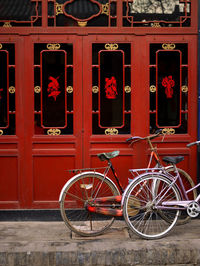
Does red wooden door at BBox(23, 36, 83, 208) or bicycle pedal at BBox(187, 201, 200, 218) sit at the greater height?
red wooden door at BBox(23, 36, 83, 208)

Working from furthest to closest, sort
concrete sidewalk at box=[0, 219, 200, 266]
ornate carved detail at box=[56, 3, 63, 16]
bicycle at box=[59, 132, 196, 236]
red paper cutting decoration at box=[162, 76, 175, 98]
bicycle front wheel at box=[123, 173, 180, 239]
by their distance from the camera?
red paper cutting decoration at box=[162, 76, 175, 98] < ornate carved detail at box=[56, 3, 63, 16] < bicycle at box=[59, 132, 196, 236] < bicycle front wheel at box=[123, 173, 180, 239] < concrete sidewalk at box=[0, 219, 200, 266]

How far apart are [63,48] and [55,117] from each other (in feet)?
3.30

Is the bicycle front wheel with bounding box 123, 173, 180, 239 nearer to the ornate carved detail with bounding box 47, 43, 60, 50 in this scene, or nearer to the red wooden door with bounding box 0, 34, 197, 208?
the red wooden door with bounding box 0, 34, 197, 208

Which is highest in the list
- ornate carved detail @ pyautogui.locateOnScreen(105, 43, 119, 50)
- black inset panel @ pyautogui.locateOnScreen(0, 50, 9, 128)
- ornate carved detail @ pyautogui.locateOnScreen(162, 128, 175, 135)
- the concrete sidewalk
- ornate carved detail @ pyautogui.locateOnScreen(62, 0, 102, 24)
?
ornate carved detail @ pyautogui.locateOnScreen(62, 0, 102, 24)

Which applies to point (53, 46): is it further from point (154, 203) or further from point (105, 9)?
point (154, 203)

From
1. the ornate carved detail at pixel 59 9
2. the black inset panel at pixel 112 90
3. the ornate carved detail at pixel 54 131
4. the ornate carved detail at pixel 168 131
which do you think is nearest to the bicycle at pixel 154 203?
the ornate carved detail at pixel 168 131

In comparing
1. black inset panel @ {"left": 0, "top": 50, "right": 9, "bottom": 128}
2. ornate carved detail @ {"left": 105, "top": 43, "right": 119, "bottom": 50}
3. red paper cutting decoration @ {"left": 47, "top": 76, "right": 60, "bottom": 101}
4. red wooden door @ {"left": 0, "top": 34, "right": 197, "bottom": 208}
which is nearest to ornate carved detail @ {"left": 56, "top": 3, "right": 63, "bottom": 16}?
red wooden door @ {"left": 0, "top": 34, "right": 197, "bottom": 208}

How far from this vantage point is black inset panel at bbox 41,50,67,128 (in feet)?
21.0

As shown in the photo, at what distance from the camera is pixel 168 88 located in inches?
255

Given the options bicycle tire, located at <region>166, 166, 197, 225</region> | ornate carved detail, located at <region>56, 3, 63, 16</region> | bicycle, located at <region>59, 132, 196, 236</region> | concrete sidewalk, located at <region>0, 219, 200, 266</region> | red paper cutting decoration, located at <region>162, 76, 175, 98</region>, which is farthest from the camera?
red paper cutting decoration, located at <region>162, 76, 175, 98</region>

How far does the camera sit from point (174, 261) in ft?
16.6

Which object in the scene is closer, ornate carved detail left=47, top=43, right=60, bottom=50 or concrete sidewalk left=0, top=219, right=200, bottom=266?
concrete sidewalk left=0, top=219, right=200, bottom=266

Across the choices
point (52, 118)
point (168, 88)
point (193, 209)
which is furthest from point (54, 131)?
point (193, 209)

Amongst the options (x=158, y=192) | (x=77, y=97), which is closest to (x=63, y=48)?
(x=77, y=97)
